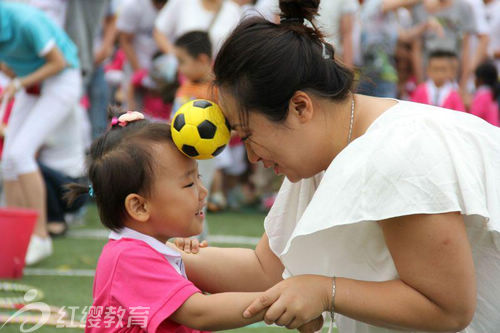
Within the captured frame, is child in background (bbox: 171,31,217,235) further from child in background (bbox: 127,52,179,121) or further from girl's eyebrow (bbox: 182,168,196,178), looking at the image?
girl's eyebrow (bbox: 182,168,196,178)

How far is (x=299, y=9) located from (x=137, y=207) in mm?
854

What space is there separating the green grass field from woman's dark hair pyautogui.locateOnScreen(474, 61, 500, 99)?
114 inches

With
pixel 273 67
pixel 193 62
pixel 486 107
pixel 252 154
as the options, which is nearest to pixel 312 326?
pixel 252 154

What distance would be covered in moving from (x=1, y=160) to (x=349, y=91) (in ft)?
13.5

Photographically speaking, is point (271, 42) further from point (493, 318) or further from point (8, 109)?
point (8, 109)

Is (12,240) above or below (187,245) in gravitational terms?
below

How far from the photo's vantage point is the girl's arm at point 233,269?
298cm

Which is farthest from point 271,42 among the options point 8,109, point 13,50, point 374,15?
point 374,15

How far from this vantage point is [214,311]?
252cm

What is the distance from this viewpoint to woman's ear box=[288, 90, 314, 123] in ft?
8.27

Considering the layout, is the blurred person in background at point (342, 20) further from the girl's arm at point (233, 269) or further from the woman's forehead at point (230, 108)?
the woman's forehead at point (230, 108)

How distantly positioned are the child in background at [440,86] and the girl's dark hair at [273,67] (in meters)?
5.15

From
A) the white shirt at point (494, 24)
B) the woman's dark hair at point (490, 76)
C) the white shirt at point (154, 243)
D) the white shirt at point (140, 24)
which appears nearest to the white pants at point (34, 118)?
the white shirt at point (140, 24)

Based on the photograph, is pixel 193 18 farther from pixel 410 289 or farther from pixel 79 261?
pixel 410 289
